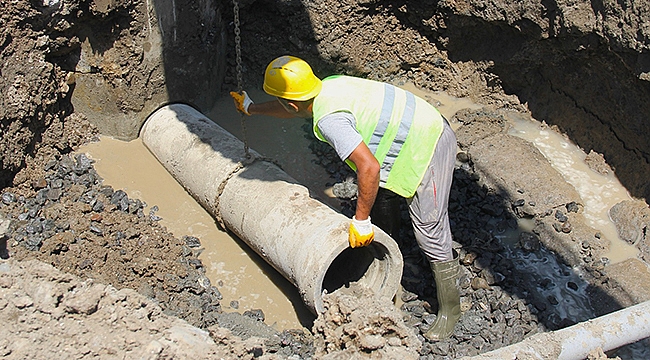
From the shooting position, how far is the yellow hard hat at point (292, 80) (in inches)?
165

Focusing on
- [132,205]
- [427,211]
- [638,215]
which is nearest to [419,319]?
[427,211]

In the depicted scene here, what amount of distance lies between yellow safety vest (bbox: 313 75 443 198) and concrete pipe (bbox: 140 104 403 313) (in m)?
0.43

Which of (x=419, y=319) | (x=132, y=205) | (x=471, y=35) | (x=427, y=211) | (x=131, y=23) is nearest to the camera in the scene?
(x=427, y=211)

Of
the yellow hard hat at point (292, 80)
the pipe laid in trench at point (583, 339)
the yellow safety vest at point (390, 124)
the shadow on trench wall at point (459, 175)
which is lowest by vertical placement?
the shadow on trench wall at point (459, 175)

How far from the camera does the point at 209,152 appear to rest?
18.0 feet

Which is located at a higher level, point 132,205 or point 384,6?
point 384,6

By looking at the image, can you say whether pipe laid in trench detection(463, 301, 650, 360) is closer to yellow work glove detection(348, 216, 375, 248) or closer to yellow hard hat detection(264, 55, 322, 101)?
yellow work glove detection(348, 216, 375, 248)

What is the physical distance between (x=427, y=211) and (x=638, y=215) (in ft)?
7.05

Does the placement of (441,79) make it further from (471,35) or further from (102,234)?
(102,234)

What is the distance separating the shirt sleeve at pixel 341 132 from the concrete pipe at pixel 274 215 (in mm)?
689

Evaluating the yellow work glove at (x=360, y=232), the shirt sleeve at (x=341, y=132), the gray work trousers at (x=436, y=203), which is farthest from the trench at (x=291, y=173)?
the shirt sleeve at (x=341, y=132)

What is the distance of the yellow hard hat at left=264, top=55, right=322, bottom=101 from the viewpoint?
419 centimetres

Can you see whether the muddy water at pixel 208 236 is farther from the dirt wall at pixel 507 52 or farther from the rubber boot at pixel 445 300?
the dirt wall at pixel 507 52

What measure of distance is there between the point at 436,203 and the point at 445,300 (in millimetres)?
721
